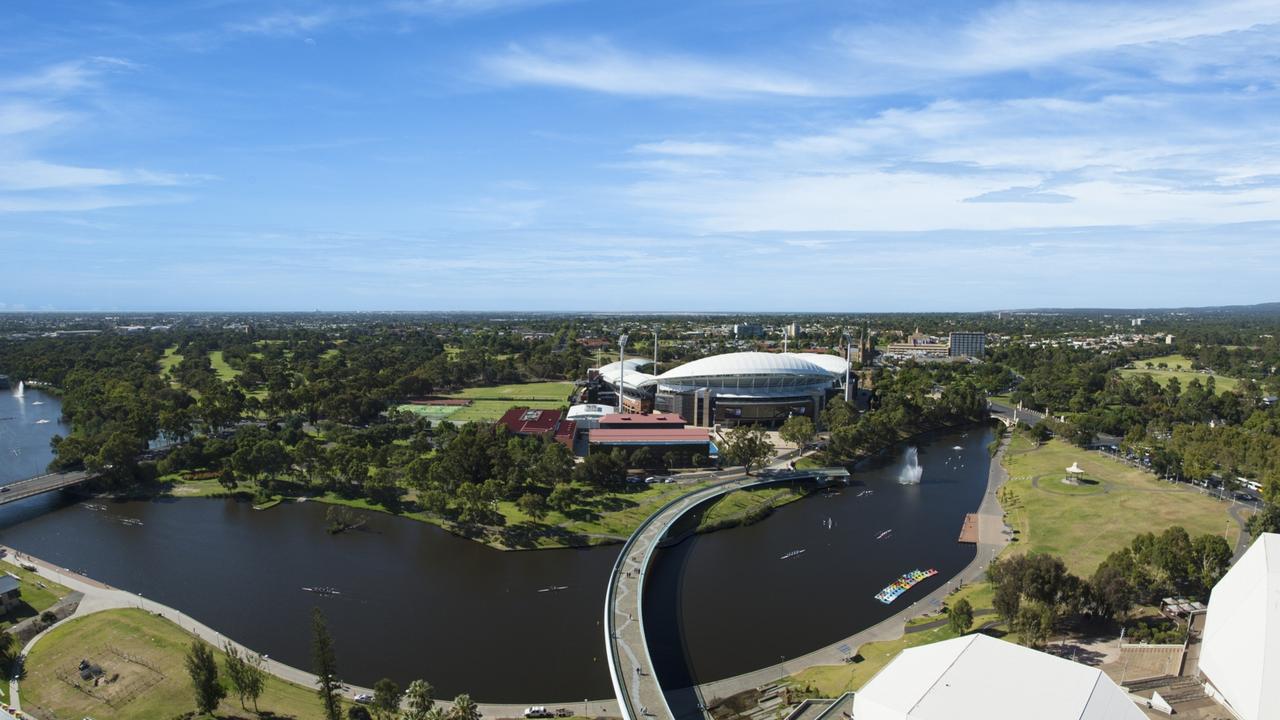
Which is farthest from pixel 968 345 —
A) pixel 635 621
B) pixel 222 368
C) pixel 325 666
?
pixel 325 666

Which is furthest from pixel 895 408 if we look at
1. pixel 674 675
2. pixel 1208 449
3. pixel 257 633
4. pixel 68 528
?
pixel 68 528

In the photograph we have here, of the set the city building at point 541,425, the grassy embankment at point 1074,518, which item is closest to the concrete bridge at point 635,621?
the grassy embankment at point 1074,518

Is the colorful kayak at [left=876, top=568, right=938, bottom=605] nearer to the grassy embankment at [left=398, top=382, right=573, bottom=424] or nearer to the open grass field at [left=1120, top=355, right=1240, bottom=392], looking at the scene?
the grassy embankment at [left=398, top=382, right=573, bottom=424]

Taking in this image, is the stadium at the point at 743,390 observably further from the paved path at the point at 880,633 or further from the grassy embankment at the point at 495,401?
the paved path at the point at 880,633

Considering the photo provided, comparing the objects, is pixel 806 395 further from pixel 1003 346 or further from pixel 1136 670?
pixel 1003 346

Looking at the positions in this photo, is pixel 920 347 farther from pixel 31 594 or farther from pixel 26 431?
pixel 31 594

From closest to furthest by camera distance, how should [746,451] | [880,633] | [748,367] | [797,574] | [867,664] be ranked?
[867,664] → [880,633] → [797,574] → [746,451] → [748,367]
